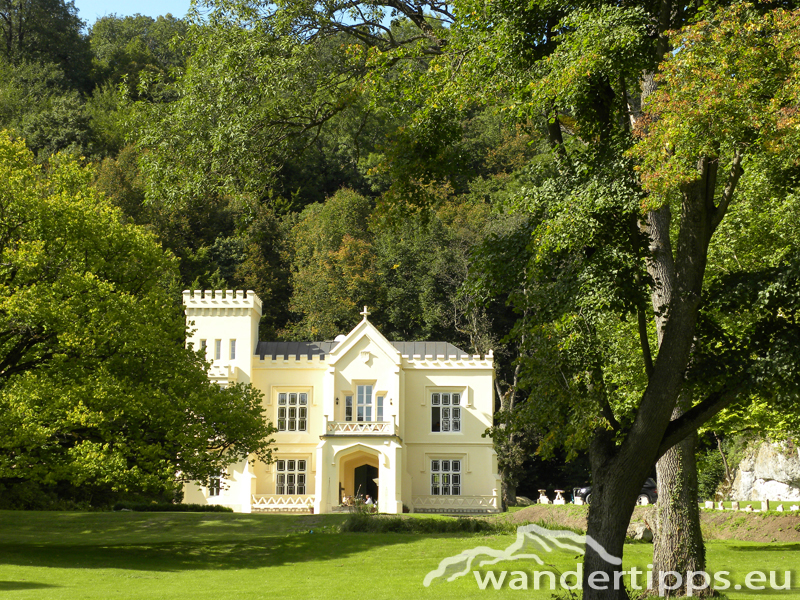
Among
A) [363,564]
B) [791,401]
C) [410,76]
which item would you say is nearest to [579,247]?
[791,401]

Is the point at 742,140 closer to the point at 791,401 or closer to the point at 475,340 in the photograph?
the point at 791,401

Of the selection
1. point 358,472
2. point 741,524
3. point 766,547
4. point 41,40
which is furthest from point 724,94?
point 41,40

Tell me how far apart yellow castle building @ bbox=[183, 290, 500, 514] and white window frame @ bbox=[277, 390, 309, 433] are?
5 centimetres

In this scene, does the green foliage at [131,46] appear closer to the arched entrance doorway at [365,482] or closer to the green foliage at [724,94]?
the arched entrance doorway at [365,482]

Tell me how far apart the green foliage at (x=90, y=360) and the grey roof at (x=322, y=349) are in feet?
50.0

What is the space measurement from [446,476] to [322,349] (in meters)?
8.20

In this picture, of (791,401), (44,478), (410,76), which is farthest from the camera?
(44,478)

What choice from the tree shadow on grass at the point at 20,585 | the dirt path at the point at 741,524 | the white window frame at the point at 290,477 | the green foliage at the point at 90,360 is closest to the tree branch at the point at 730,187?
the tree shadow on grass at the point at 20,585

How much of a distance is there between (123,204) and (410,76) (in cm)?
3815

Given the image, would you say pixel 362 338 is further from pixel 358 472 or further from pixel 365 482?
pixel 365 482

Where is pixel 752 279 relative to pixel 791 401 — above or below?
above

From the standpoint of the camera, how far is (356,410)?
35.9m

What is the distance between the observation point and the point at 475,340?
44844mm

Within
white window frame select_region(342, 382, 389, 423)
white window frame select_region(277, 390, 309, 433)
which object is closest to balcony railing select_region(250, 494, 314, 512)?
white window frame select_region(277, 390, 309, 433)
